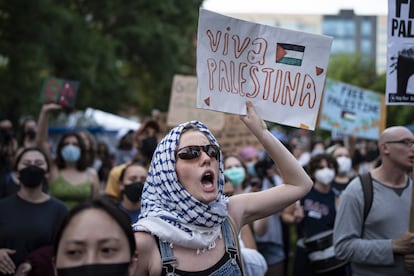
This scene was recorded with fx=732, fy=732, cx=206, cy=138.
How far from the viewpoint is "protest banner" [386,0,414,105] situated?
4.54 meters

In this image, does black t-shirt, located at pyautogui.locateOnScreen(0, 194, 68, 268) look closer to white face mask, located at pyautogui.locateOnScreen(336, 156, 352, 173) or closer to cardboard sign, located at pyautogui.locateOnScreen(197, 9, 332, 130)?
cardboard sign, located at pyautogui.locateOnScreen(197, 9, 332, 130)

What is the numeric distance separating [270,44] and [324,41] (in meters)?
0.30

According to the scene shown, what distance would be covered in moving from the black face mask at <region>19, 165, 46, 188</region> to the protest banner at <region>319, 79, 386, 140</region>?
5.01 meters

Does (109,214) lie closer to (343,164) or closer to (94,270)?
(94,270)

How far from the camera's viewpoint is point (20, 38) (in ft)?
68.2

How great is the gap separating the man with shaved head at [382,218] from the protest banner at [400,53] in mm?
496

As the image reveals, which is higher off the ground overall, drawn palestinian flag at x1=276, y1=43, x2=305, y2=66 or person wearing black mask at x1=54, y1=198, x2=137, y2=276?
drawn palestinian flag at x1=276, y1=43, x2=305, y2=66

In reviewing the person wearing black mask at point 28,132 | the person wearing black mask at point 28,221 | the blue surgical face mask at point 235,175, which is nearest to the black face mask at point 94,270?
the person wearing black mask at point 28,221

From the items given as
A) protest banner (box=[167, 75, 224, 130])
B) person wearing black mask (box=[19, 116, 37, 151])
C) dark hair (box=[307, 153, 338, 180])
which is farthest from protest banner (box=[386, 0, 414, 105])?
person wearing black mask (box=[19, 116, 37, 151])

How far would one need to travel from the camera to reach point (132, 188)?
18.6 feet

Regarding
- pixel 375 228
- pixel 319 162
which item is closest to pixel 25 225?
pixel 375 228

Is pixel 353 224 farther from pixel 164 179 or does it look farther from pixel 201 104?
pixel 164 179

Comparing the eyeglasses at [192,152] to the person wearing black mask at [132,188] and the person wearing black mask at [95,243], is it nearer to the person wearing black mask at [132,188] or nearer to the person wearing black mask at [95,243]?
the person wearing black mask at [95,243]

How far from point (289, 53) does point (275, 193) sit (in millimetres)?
893
